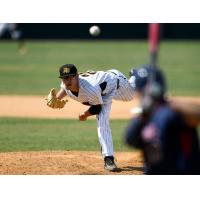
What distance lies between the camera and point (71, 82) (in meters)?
7.22

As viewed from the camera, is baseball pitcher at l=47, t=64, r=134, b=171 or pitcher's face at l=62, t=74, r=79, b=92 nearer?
pitcher's face at l=62, t=74, r=79, b=92

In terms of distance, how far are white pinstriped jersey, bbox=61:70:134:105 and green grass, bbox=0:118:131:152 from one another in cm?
165

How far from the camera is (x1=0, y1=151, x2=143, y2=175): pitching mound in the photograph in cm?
751

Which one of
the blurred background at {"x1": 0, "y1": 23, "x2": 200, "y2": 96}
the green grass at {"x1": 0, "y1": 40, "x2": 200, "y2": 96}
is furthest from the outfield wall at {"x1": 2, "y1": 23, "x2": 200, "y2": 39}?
the green grass at {"x1": 0, "y1": 40, "x2": 200, "y2": 96}

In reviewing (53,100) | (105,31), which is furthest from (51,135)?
(105,31)

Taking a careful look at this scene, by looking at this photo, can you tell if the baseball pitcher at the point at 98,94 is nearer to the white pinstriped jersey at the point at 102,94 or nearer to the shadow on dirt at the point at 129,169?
the white pinstriped jersey at the point at 102,94

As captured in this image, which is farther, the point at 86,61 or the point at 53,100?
the point at 86,61

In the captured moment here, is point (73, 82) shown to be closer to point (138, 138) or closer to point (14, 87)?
point (138, 138)

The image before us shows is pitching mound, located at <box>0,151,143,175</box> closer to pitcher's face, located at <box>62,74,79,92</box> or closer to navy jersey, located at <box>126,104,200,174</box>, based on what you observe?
pitcher's face, located at <box>62,74,79,92</box>

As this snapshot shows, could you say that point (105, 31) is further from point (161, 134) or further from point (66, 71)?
point (161, 134)

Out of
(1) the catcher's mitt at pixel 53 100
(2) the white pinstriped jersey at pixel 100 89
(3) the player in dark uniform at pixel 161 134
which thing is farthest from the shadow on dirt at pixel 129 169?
(3) the player in dark uniform at pixel 161 134

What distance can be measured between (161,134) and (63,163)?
176 inches
